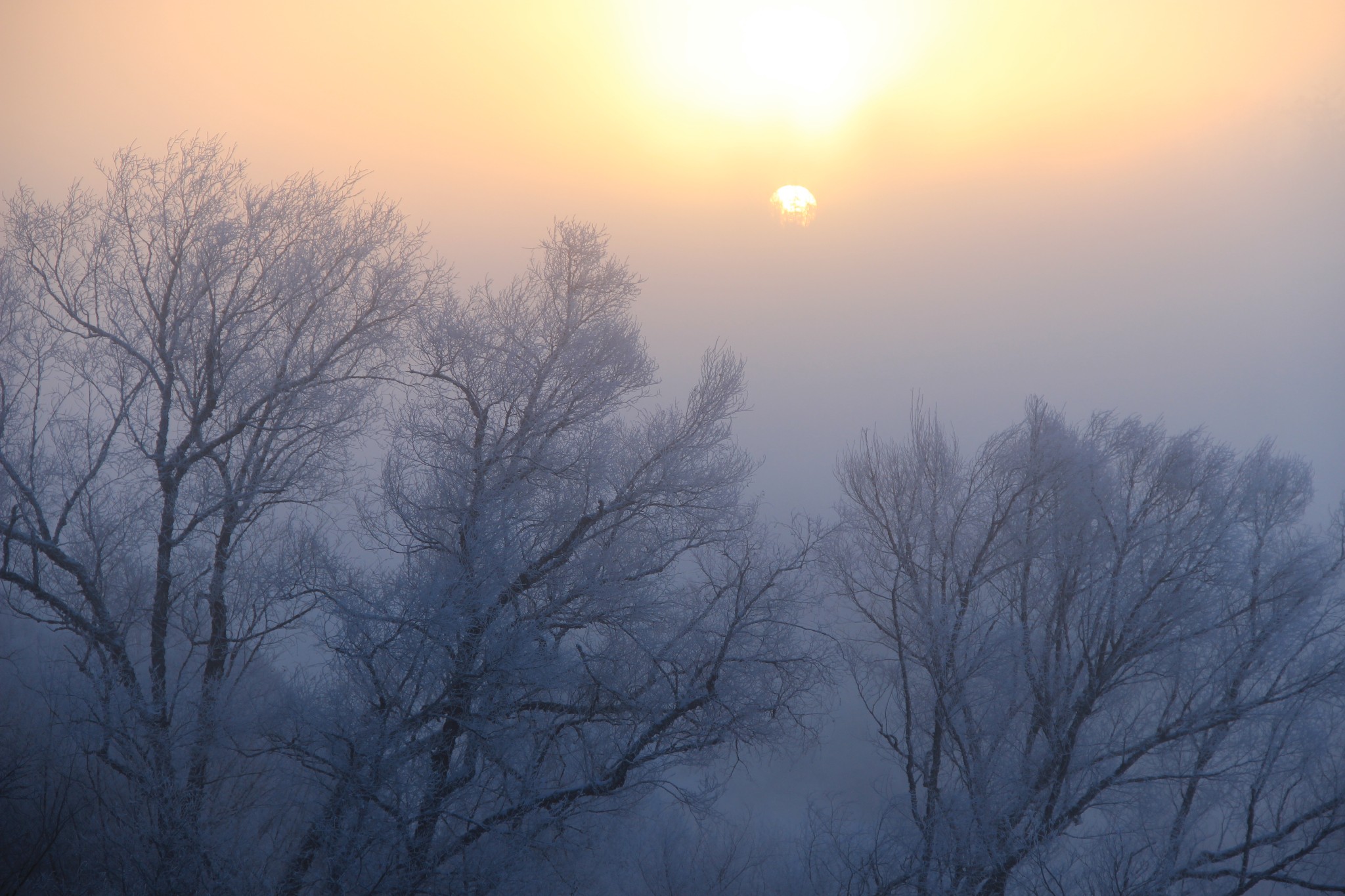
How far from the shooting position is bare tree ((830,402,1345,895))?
8.94 meters

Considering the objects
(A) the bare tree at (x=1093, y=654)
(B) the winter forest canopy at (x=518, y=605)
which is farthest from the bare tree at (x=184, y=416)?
(A) the bare tree at (x=1093, y=654)

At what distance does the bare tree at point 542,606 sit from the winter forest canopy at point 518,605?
1.8 inches

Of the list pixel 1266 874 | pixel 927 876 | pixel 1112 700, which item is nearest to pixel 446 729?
pixel 927 876

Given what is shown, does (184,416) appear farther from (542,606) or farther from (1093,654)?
(1093,654)

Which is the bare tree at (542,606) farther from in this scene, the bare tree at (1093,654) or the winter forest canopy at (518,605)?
the bare tree at (1093,654)

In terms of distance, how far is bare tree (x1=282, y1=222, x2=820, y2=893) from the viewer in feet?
22.1

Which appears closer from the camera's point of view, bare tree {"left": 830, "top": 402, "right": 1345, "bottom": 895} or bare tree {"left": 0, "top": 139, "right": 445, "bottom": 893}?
bare tree {"left": 0, "top": 139, "right": 445, "bottom": 893}

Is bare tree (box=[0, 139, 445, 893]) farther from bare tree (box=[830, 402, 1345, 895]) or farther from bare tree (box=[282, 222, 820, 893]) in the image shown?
bare tree (box=[830, 402, 1345, 895])

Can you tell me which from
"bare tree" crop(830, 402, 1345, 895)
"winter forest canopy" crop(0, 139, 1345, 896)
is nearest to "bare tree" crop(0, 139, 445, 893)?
"winter forest canopy" crop(0, 139, 1345, 896)

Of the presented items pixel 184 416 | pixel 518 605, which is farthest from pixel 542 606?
pixel 184 416

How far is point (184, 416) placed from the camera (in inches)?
304

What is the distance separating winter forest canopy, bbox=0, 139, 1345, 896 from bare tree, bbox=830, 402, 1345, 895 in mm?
63

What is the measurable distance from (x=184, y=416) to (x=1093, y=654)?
36.3 ft

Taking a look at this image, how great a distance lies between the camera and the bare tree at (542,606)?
6734 mm
